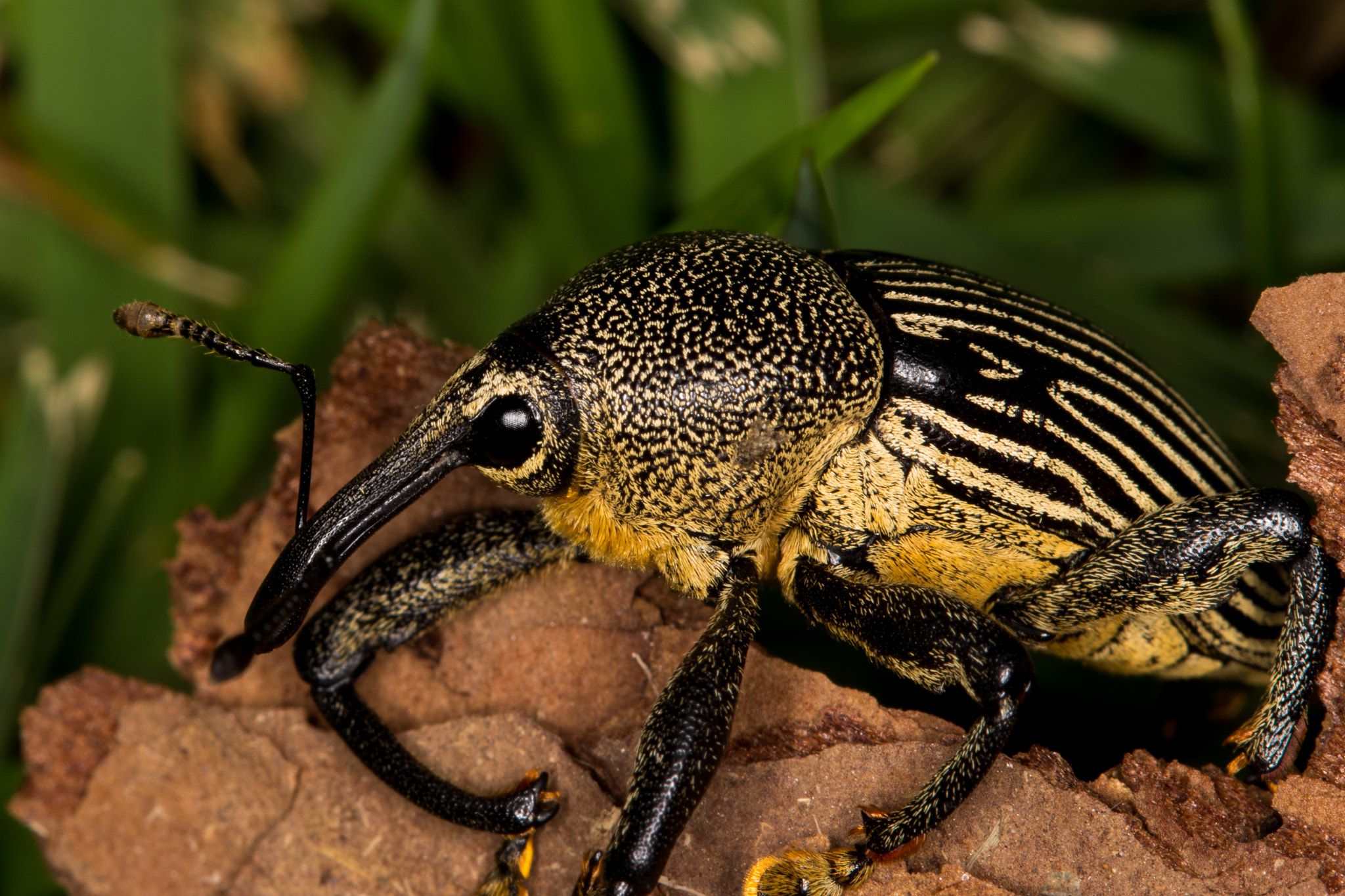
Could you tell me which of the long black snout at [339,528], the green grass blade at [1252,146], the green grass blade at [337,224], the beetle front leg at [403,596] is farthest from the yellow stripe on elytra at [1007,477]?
the green grass blade at [337,224]

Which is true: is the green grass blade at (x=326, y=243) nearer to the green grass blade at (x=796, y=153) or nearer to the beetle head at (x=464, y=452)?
the green grass blade at (x=796, y=153)

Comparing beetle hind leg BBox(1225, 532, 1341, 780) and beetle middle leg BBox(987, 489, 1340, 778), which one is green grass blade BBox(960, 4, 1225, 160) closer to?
beetle middle leg BBox(987, 489, 1340, 778)

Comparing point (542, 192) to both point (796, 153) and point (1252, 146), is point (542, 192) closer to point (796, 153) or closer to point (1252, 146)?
point (796, 153)

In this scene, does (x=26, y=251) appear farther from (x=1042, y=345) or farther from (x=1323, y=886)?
(x=1323, y=886)

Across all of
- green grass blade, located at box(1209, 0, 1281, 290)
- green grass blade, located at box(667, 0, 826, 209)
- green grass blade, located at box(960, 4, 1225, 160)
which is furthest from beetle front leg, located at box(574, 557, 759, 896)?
green grass blade, located at box(960, 4, 1225, 160)

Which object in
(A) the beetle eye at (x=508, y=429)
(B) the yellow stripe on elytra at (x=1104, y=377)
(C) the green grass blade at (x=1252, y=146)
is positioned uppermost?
(C) the green grass blade at (x=1252, y=146)

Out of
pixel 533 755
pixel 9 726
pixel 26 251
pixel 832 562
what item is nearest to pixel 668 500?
pixel 832 562
